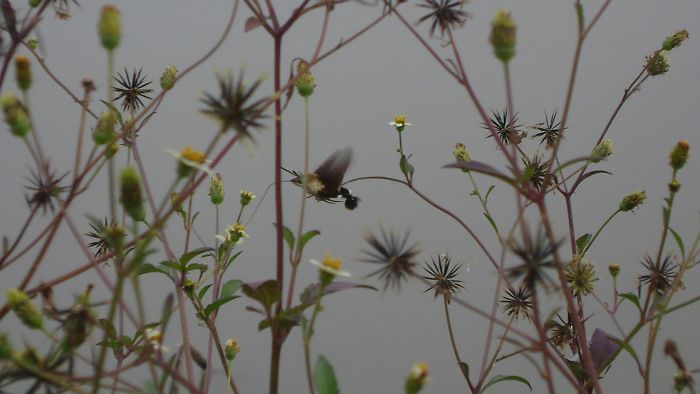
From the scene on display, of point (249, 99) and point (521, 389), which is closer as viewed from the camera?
point (249, 99)

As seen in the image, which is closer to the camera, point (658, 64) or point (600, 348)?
point (600, 348)

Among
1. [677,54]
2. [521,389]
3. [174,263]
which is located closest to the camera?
[174,263]

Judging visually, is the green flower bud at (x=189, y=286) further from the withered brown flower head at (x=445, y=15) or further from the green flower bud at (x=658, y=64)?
the green flower bud at (x=658, y=64)

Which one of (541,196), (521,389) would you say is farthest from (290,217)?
(541,196)

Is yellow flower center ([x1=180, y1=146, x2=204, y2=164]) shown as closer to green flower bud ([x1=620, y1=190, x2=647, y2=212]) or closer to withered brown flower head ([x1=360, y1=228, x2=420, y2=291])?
withered brown flower head ([x1=360, y1=228, x2=420, y2=291])

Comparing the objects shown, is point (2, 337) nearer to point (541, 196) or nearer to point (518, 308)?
point (541, 196)

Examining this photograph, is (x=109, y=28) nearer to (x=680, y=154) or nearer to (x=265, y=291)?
(x=265, y=291)

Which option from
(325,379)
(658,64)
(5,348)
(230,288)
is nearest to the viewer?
(5,348)

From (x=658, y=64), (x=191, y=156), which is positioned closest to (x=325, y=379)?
(x=191, y=156)

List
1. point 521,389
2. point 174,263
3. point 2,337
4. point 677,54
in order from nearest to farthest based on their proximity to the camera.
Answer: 1. point 2,337
2. point 174,263
3. point 677,54
4. point 521,389
